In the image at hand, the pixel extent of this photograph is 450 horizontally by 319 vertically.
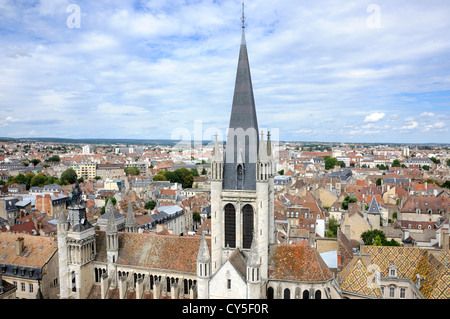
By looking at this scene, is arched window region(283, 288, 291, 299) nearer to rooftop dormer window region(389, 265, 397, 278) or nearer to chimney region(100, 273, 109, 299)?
rooftop dormer window region(389, 265, 397, 278)

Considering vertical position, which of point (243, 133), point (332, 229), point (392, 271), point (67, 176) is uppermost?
point (243, 133)

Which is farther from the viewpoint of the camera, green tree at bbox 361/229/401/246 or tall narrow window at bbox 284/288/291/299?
green tree at bbox 361/229/401/246

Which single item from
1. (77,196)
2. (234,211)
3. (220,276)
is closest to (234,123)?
(234,211)

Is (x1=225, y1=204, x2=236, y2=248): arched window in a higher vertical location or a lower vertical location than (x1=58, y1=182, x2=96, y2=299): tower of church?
higher

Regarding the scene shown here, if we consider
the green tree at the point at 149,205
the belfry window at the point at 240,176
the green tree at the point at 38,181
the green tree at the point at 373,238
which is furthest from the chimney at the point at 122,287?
the green tree at the point at 38,181

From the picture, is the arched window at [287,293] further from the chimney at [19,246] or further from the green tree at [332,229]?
the green tree at [332,229]

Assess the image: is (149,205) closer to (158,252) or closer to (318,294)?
(158,252)

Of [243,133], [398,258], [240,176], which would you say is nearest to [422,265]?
[398,258]

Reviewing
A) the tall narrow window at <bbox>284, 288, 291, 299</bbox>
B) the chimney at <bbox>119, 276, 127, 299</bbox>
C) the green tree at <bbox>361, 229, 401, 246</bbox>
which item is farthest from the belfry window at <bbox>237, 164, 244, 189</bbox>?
the green tree at <bbox>361, 229, 401, 246</bbox>
